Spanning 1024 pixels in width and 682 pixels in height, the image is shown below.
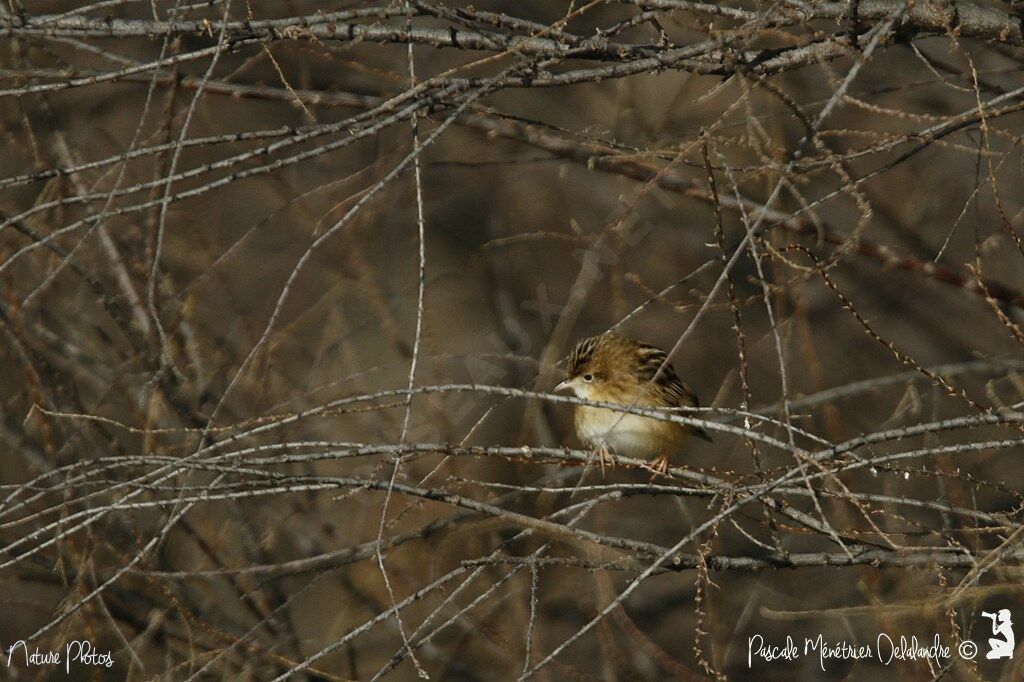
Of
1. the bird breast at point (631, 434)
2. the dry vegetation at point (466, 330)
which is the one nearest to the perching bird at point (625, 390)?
the bird breast at point (631, 434)

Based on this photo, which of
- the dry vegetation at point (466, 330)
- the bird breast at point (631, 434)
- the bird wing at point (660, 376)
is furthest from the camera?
the bird wing at point (660, 376)

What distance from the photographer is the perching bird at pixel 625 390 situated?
15.5 feet

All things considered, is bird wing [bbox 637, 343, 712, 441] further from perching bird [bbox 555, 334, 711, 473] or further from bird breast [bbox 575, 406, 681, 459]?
bird breast [bbox 575, 406, 681, 459]

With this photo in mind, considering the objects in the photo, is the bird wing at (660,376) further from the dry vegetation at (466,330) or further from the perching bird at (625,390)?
the dry vegetation at (466,330)

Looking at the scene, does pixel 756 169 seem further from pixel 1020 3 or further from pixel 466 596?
pixel 466 596

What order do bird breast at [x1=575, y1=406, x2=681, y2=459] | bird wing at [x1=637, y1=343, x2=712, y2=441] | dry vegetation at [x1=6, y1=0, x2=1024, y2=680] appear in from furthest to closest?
bird wing at [x1=637, y1=343, x2=712, y2=441] < dry vegetation at [x1=6, y1=0, x2=1024, y2=680] < bird breast at [x1=575, y1=406, x2=681, y2=459]

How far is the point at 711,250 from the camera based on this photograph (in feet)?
26.8

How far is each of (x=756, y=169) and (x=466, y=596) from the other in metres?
5.09

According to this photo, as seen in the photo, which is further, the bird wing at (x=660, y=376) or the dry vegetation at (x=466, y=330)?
the bird wing at (x=660, y=376)

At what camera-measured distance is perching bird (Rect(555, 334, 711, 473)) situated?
15.5 feet

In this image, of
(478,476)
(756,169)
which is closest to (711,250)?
(478,476)

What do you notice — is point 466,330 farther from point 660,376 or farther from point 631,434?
point 631,434

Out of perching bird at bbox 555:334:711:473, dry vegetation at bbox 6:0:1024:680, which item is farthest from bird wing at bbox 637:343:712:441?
dry vegetation at bbox 6:0:1024:680

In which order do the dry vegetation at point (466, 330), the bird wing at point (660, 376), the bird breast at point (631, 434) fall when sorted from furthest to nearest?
1. the bird wing at point (660, 376)
2. the dry vegetation at point (466, 330)
3. the bird breast at point (631, 434)
